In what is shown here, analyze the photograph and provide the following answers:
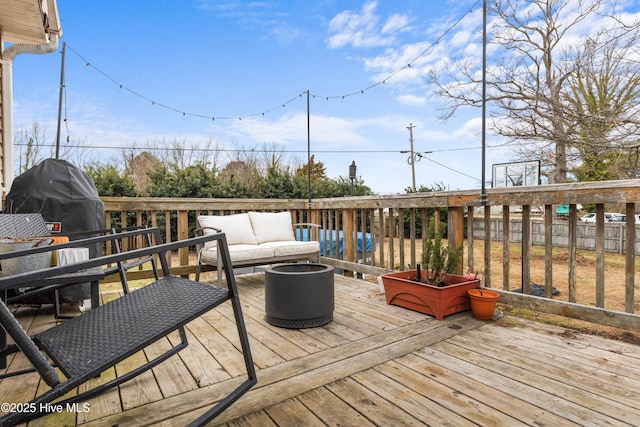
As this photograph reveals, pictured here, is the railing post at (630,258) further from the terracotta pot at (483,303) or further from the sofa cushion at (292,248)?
the sofa cushion at (292,248)

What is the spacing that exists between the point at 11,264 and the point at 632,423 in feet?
8.47

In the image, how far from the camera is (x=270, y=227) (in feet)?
12.8

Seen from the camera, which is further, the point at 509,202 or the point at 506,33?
the point at 506,33

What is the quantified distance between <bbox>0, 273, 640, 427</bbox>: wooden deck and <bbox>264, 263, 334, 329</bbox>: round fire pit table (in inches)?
3.2

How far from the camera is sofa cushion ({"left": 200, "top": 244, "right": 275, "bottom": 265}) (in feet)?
10.5

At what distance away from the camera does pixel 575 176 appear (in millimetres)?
10461

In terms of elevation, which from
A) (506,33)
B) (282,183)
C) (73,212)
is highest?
(506,33)

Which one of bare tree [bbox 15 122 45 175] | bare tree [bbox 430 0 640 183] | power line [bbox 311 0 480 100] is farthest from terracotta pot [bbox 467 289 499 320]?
bare tree [bbox 15 122 45 175]

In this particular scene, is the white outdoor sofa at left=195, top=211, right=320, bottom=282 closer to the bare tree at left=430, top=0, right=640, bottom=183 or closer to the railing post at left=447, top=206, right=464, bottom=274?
the railing post at left=447, top=206, right=464, bottom=274

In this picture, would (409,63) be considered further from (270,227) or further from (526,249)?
(526,249)

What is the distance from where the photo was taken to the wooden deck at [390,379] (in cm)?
132

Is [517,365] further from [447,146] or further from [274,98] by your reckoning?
[447,146]

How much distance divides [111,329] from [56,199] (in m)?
2.05

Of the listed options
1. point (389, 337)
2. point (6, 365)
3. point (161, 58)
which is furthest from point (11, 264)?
point (161, 58)
